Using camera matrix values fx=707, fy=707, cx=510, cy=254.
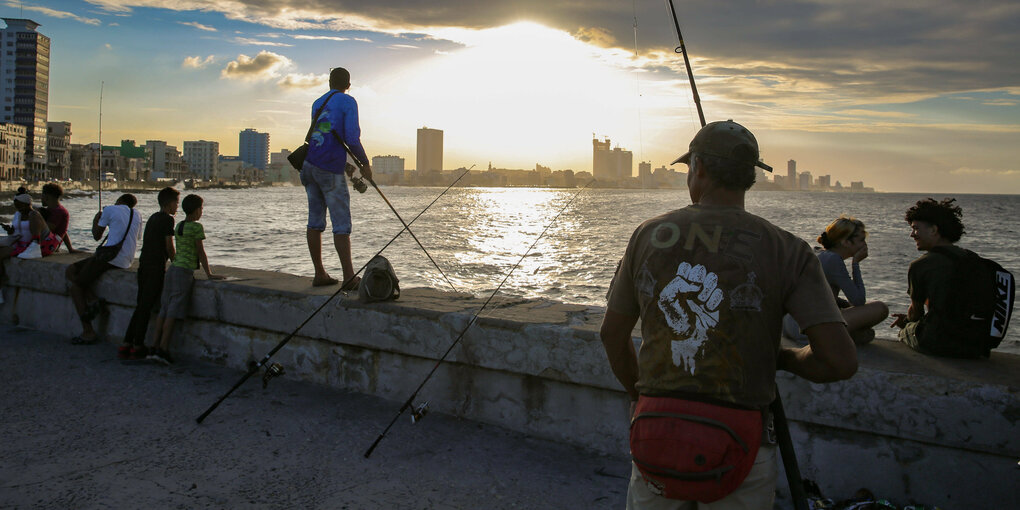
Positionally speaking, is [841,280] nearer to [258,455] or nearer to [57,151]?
[258,455]

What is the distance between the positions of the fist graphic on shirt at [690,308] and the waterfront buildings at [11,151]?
434 ft

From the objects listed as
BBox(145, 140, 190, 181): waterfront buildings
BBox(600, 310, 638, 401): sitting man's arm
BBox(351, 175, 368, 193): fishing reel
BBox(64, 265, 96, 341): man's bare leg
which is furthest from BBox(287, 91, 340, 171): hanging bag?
BBox(145, 140, 190, 181): waterfront buildings

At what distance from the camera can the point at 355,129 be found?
18.0 feet

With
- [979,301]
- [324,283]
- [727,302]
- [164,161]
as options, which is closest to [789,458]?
[727,302]

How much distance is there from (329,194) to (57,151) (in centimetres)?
17150

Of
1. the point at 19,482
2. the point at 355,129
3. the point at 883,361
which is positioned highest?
the point at 355,129

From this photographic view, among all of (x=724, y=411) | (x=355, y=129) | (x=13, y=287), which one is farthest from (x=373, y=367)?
(x=13, y=287)

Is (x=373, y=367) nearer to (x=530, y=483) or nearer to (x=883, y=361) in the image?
(x=530, y=483)

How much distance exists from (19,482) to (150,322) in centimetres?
282

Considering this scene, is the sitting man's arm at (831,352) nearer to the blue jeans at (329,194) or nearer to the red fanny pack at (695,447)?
the red fanny pack at (695,447)

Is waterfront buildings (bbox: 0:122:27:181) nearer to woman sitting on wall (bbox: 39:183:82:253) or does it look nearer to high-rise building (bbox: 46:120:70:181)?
high-rise building (bbox: 46:120:70:181)

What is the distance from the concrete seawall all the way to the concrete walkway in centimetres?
18

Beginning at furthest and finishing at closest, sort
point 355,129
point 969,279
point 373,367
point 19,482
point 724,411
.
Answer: point 355,129, point 373,367, point 969,279, point 19,482, point 724,411

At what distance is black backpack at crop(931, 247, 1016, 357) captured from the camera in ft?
11.4
